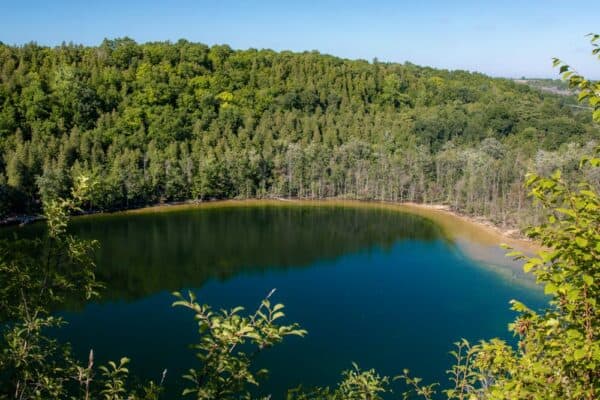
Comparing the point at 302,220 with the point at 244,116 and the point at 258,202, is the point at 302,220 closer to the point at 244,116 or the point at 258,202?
the point at 258,202

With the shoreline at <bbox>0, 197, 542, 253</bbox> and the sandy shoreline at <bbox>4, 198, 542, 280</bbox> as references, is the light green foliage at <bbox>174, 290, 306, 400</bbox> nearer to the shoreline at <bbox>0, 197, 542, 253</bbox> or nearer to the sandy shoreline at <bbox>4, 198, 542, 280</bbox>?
the sandy shoreline at <bbox>4, 198, 542, 280</bbox>

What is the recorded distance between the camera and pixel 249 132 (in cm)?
6069

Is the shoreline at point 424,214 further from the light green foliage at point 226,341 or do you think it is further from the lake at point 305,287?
the light green foliage at point 226,341

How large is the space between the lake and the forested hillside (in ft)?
20.4

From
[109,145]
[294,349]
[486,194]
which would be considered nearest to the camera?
[294,349]

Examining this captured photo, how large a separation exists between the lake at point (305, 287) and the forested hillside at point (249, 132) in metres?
6.20

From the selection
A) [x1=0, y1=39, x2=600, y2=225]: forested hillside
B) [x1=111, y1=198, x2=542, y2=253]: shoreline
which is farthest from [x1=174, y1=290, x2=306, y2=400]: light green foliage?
[x1=0, y1=39, x2=600, y2=225]: forested hillside

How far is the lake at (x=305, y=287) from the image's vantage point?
66.6ft

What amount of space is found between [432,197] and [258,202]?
19.3 meters

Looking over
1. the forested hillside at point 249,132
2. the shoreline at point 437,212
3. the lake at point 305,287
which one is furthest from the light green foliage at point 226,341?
the forested hillside at point 249,132

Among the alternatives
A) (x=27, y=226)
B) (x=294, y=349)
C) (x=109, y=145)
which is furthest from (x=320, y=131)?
(x=294, y=349)

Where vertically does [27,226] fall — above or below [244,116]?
below

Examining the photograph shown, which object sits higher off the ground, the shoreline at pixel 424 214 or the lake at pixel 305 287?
the shoreline at pixel 424 214

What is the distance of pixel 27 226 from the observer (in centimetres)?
3828
